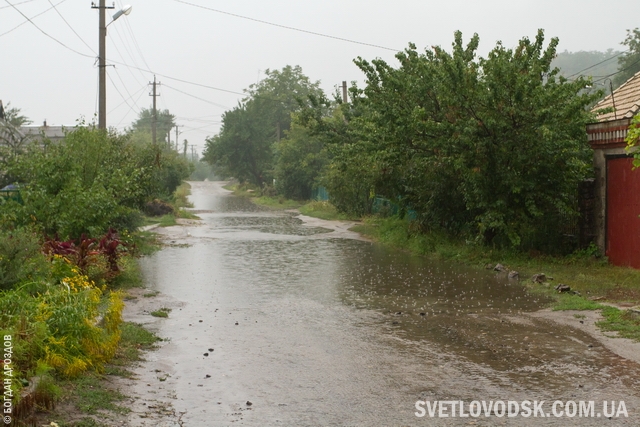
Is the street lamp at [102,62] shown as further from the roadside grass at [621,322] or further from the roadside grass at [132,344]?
the roadside grass at [621,322]

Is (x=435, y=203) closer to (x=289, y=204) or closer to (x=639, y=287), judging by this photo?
(x=639, y=287)

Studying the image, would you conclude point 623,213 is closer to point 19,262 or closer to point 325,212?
point 19,262

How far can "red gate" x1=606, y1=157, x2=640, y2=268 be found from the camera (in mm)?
14539

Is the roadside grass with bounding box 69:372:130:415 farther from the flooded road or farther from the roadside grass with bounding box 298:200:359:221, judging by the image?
the roadside grass with bounding box 298:200:359:221

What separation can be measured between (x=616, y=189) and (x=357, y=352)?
372 inches

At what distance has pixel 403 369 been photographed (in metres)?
7.48

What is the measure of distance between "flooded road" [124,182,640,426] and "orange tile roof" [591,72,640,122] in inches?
187

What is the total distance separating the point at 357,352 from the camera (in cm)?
829

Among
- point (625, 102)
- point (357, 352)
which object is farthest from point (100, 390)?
point (625, 102)

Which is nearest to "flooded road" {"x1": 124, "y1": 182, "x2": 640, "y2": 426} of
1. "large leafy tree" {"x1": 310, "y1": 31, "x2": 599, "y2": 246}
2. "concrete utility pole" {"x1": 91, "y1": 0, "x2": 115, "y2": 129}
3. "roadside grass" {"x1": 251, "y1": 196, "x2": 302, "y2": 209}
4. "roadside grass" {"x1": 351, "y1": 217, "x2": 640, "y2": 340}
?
"roadside grass" {"x1": 351, "y1": 217, "x2": 640, "y2": 340}

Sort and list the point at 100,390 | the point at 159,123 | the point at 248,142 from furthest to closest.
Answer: the point at 159,123
the point at 248,142
the point at 100,390

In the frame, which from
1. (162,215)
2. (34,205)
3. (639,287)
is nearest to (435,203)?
(639,287)

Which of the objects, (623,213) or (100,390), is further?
(623,213)

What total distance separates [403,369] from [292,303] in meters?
4.47
